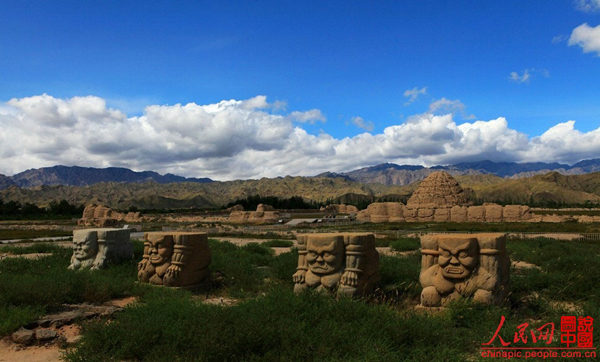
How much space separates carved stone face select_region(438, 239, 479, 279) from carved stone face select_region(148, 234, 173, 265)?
6.61 metres

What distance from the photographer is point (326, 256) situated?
837 centimetres

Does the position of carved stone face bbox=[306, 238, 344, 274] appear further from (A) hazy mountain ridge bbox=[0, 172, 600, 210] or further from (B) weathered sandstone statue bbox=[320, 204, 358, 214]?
(A) hazy mountain ridge bbox=[0, 172, 600, 210]

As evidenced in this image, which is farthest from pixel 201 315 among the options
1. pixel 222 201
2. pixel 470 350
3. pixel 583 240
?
pixel 222 201

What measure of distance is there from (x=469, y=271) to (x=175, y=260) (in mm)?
6760

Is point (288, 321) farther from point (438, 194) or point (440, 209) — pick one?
point (438, 194)

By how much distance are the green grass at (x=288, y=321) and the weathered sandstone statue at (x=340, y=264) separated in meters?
0.51

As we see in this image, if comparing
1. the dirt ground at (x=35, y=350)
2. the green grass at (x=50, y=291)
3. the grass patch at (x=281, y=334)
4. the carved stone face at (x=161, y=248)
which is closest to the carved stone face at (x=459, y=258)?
the grass patch at (x=281, y=334)

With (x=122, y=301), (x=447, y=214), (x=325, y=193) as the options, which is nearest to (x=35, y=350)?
(x=122, y=301)

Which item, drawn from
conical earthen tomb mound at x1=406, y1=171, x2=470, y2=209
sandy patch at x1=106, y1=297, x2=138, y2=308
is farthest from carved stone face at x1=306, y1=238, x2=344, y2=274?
conical earthen tomb mound at x1=406, y1=171, x2=470, y2=209

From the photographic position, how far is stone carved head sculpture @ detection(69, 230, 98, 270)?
1195 centimetres

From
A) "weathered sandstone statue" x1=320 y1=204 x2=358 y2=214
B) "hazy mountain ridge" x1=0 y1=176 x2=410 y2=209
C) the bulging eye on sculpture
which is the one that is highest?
"hazy mountain ridge" x1=0 y1=176 x2=410 y2=209

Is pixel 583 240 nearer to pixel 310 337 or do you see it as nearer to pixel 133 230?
pixel 310 337

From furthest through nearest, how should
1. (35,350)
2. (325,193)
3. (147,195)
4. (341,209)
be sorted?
(325,193), (147,195), (341,209), (35,350)

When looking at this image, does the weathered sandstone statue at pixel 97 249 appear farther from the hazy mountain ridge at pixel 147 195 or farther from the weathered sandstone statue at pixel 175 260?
the hazy mountain ridge at pixel 147 195
